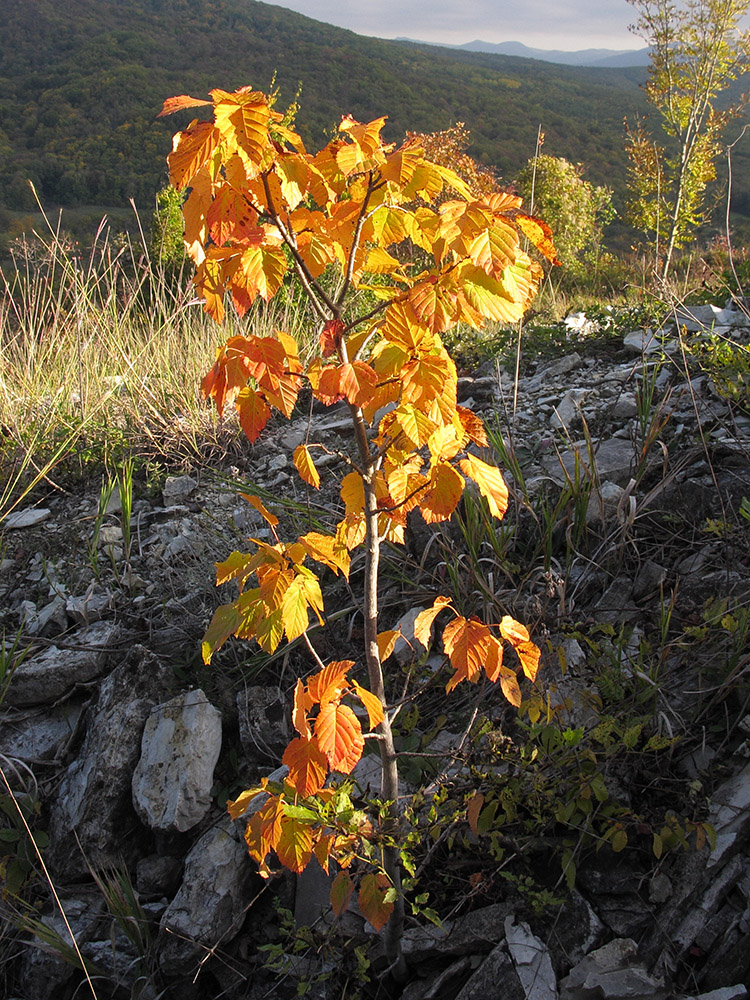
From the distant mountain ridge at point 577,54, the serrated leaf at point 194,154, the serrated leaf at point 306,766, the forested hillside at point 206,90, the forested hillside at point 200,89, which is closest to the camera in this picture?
the serrated leaf at point 194,154

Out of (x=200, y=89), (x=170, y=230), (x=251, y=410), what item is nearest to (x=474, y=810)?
(x=251, y=410)

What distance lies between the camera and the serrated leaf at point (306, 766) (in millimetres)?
1150

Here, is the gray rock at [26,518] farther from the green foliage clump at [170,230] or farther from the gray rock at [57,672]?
the green foliage clump at [170,230]

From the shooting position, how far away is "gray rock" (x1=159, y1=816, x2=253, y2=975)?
1.65 m

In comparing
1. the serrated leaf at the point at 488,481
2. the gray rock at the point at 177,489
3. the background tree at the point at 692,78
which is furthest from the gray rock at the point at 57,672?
the background tree at the point at 692,78

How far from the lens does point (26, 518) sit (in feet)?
10.0

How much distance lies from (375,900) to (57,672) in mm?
1440

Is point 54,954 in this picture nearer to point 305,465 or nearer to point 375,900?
point 375,900

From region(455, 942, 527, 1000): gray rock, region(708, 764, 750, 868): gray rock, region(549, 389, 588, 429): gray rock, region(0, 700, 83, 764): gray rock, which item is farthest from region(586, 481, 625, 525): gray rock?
region(0, 700, 83, 764): gray rock

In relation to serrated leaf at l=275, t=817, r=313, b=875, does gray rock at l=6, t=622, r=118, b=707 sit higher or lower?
lower

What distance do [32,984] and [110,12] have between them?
47.0 m

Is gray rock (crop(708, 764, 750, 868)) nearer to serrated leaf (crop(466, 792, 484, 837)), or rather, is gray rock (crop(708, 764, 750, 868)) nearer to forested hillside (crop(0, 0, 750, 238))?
serrated leaf (crop(466, 792, 484, 837))

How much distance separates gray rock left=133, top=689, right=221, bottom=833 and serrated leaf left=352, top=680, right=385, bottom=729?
2.85 ft

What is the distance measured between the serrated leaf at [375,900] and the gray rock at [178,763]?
2.32ft
